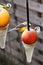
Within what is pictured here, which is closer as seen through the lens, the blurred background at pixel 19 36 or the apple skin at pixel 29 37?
the apple skin at pixel 29 37

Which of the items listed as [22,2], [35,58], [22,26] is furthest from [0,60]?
[22,26]

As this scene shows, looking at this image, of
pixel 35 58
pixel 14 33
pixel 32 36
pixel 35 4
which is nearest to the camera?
pixel 32 36

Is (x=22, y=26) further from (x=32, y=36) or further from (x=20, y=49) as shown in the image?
(x=20, y=49)

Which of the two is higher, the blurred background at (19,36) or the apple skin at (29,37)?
the apple skin at (29,37)

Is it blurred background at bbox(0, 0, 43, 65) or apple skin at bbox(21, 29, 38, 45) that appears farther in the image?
blurred background at bbox(0, 0, 43, 65)

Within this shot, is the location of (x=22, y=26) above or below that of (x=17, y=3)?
above

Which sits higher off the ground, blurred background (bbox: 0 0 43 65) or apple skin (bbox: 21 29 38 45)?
apple skin (bbox: 21 29 38 45)

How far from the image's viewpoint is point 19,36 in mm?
2168

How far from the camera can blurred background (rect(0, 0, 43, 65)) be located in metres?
1.88

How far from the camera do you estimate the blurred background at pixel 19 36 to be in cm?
188

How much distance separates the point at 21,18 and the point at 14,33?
254mm

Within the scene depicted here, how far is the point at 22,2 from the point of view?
198cm

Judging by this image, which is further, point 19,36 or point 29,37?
point 19,36

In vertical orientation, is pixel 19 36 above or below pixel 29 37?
below
